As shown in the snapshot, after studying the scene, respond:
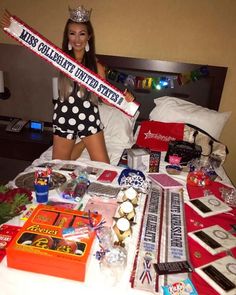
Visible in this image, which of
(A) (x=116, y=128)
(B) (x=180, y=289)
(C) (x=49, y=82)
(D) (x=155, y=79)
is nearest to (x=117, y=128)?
(A) (x=116, y=128)

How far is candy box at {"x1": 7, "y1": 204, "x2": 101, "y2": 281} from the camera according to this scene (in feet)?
3.77

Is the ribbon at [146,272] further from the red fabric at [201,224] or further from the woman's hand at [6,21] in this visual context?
the woman's hand at [6,21]

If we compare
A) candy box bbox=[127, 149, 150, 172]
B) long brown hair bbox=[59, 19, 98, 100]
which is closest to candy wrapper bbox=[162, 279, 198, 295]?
candy box bbox=[127, 149, 150, 172]

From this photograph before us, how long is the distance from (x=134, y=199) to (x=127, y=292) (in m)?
0.54

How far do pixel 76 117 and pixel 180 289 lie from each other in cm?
178

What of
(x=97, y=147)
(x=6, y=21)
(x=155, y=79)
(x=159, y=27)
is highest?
(x=159, y=27)

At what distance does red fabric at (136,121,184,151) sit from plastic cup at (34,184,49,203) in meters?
1.43

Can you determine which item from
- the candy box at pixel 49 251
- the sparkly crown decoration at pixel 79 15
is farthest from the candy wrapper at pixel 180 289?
the sparkly crown decoration at pixel 79 15

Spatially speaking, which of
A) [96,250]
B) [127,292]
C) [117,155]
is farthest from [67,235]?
[117,155]

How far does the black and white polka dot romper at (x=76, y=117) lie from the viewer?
2520 mm

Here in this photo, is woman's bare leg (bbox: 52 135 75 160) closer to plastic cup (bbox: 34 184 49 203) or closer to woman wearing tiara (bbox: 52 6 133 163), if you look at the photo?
woman wearing tiara (bbox: 52 6 133 163)

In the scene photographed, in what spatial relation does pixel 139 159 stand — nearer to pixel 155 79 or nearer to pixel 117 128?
pixel 117 128

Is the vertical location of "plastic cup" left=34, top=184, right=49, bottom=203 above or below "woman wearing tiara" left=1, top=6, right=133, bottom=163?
below

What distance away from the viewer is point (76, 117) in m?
2.54
